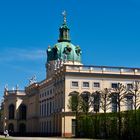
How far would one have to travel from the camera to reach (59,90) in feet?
380

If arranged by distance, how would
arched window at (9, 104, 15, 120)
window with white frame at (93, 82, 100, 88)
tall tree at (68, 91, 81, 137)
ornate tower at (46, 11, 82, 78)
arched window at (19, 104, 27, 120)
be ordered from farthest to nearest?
arched window at (9, 104, 15, 120), arched window at (19, 104, 27, 120), ornate tower at (46, 11, 82, 78), window with white frame at (93, 82, 100, 88), tall tree at (68, 91, 81, 137)

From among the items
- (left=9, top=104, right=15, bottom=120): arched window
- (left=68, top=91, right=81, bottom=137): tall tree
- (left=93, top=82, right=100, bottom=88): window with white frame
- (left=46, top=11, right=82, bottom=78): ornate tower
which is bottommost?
(left=68, top=91, right=81, bottom=137): tall tree

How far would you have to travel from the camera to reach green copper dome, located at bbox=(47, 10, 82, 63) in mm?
139000

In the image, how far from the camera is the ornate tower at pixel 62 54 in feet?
454

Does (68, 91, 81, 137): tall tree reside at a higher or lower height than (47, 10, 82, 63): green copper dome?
lower

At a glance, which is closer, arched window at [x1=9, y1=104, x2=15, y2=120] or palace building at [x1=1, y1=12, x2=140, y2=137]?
palace building at [x1=1, y1=12, x2=140, y2=137]

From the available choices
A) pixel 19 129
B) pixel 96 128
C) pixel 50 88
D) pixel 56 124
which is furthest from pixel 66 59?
pixel 96 128

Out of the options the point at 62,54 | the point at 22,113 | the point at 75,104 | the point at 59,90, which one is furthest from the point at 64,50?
the point at 75,104

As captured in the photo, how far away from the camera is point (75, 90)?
11075 centimetres

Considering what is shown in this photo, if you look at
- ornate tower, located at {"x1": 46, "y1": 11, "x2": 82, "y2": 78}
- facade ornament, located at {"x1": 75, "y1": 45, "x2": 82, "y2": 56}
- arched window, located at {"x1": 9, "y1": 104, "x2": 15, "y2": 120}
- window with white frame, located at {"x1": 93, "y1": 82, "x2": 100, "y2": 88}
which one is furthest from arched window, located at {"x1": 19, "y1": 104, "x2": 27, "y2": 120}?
window with white frame, located at {"x1": 93, "y1": 82, "x2": 100, "y2": 88}

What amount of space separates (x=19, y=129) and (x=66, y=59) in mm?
36608

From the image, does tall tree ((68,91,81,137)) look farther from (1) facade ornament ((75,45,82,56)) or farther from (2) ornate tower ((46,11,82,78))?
(1) facade ornament ((75,45,82,56))

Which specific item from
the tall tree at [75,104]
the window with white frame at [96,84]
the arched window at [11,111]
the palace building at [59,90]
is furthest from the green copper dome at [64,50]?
the tall tree at [75,104]

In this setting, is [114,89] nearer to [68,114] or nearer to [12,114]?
[68,114]
